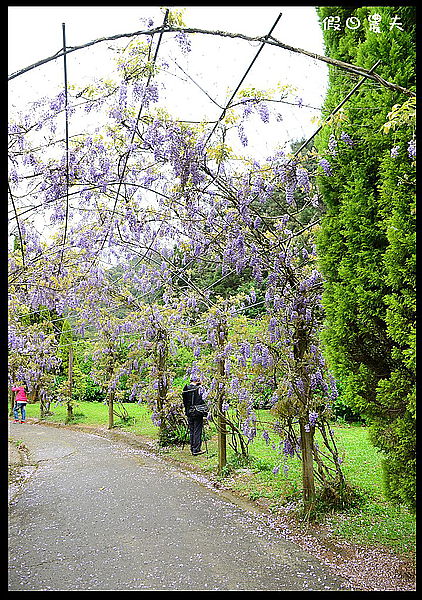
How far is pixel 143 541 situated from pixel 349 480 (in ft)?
8.71

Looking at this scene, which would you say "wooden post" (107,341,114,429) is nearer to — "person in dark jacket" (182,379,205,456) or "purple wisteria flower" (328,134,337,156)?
"person in dark jacket" (182,379,205,456)

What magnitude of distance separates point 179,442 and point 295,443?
396 cm

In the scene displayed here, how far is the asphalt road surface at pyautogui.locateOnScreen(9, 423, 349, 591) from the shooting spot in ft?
10.9

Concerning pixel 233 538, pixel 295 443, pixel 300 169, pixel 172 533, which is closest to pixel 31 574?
pixel 172 533

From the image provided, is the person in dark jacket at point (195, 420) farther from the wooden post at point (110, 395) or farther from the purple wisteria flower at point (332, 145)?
the purple wisteria flower at point (332, 145)

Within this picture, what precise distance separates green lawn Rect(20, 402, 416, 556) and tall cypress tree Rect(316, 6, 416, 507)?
0.55 metres

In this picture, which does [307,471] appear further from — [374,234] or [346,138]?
[346,138]

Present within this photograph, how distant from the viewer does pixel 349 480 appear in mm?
5867

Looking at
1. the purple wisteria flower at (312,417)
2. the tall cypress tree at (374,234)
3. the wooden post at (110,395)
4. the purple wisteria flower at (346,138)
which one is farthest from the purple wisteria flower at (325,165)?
the wooden post at (110,395)

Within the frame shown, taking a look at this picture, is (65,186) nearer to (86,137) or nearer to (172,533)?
(86,137)

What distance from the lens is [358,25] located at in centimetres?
371

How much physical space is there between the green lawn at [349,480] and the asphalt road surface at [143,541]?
0.45m

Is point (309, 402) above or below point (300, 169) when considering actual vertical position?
below
